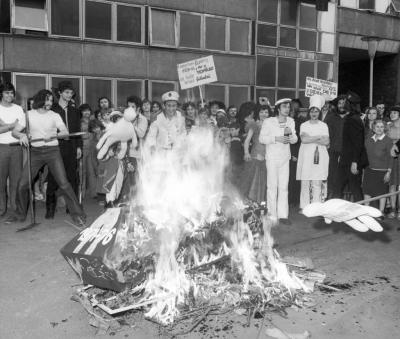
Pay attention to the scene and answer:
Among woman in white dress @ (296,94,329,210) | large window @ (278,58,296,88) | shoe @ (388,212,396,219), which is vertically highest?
large window @ (278,58,296,88)

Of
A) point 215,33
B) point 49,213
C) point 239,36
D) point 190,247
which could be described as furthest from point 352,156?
point 239,36

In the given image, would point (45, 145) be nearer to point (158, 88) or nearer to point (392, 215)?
point (392, 215)

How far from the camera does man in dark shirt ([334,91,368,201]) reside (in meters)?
8.00

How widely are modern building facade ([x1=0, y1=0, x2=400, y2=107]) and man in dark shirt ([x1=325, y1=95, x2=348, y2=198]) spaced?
364 inches

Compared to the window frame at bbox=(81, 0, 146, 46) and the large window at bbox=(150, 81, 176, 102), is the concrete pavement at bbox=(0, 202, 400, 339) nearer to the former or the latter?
the window frame at bbox=(81, 0, 146, 46)

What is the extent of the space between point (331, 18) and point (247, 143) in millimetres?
14708

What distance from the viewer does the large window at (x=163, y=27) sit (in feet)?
54.8

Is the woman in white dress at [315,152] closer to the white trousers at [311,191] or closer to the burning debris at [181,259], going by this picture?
the white trousers at [311,191]

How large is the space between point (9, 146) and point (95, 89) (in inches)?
332

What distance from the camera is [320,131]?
7.98 metres

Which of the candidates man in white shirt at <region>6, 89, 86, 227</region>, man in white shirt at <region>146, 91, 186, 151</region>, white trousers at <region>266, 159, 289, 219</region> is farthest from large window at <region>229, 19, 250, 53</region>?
man in white shirt at <region>6, 89, 86, 227</region>

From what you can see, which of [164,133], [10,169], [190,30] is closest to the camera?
[164,133]

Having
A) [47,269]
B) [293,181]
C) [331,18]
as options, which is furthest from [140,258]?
[331,18]

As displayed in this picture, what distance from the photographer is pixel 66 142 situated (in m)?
7.95
